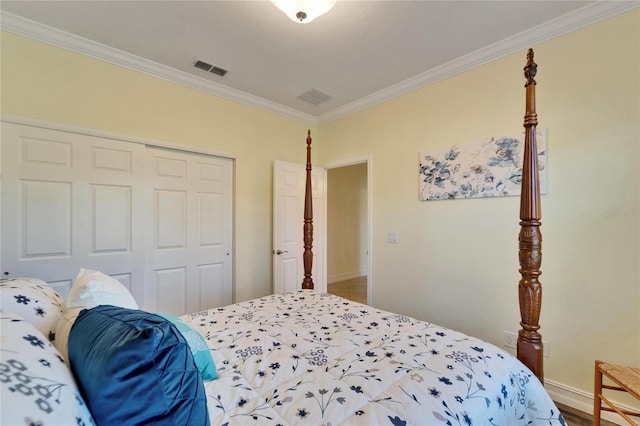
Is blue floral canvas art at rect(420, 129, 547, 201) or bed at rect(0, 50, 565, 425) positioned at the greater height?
blue floral canvas art at rect(420, 129, 547, 201)

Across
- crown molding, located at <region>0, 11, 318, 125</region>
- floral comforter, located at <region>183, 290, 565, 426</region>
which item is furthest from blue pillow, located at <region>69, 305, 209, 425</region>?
crown molding, located at <region>0, 11, 318, 125</region>

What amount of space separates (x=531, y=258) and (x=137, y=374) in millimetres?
1618

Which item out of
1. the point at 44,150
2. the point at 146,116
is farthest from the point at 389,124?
the point at 44,150

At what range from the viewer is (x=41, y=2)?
5.95 ft

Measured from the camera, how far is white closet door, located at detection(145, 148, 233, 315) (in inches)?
103

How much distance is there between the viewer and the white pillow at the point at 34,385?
0.47 meters

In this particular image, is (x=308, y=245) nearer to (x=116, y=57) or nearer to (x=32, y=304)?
(x=32, y=304)

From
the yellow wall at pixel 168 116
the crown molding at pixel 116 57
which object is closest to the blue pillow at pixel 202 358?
the yellow wall at pixel 168 116

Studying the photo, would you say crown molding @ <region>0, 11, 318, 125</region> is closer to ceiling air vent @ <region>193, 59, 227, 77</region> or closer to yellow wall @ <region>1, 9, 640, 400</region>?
yellow wall @ <region>1, 9, 640, 400</region>

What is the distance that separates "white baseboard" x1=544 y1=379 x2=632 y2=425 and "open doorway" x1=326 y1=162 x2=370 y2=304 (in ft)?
10.8

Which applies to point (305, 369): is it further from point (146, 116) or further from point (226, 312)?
point (146, 116)

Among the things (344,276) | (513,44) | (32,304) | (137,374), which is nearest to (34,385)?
(137,374)

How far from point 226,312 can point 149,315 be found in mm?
1025

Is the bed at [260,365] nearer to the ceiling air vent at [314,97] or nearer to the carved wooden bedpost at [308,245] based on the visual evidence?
the carved wooden bedpost at [308,245]
